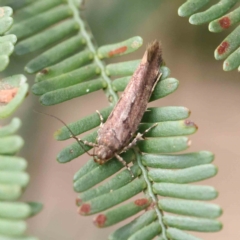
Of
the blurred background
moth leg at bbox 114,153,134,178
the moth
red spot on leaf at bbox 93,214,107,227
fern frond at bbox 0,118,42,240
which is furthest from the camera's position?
the blurred background

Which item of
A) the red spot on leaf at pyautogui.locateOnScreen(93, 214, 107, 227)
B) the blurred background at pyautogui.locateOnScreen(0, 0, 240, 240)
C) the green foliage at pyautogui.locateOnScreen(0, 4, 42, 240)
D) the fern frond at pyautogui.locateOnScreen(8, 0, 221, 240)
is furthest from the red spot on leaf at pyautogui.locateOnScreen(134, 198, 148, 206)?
the blurred background at pyautogui.locateOnScreen(0, 0, 240, 240)

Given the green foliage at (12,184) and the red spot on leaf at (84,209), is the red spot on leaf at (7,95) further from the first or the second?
the red spot on leaf at (84,209)

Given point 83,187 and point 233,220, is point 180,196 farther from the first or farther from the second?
point 233,220

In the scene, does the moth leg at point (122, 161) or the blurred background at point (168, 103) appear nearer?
the moth leg at point (122, 161)

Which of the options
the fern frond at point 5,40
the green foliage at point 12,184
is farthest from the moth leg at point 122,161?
the fern frond at point 5,40

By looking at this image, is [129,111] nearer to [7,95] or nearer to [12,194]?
[7,95]

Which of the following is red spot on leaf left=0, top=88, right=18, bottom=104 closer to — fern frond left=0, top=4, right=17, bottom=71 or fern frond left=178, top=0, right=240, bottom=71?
fern frond left=0, top=4, right=17, bottom=71

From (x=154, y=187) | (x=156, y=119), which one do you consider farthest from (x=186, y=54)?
(x=154, y=187)
